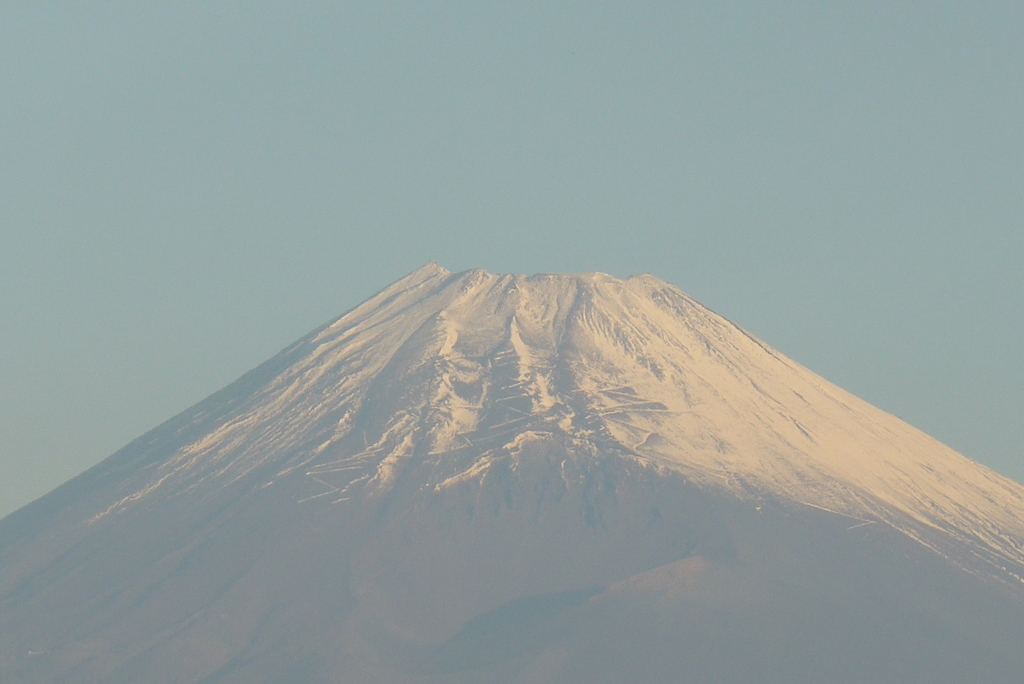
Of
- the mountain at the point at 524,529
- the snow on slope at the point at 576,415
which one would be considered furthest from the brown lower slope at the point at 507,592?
the snow on slope at the point at 576,415

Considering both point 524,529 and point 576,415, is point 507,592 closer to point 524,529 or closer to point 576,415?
point 524,529

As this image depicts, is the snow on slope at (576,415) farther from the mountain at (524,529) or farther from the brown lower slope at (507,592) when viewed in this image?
the brown lower slope at (507,592)

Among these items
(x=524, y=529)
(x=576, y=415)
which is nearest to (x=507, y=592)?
(x=524, y=529)

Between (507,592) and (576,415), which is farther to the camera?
(576,415)

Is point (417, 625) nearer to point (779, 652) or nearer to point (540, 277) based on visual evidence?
point (779, 652)

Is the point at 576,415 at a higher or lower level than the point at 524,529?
higher

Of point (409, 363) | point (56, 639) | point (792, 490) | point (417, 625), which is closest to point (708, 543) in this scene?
point (792, 490)
